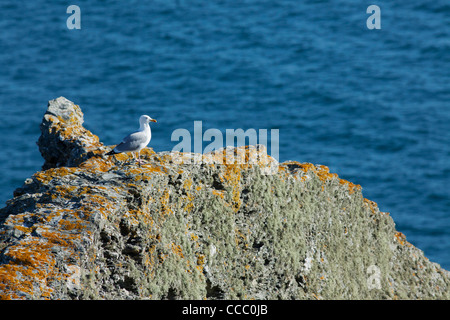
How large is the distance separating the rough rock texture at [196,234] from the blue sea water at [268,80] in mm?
20882

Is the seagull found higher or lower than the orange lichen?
higher

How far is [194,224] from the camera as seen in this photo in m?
7.98

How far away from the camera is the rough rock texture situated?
6754 millimetres

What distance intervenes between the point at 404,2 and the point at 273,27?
10.1 m

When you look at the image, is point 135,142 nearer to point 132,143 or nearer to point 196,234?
point 132,143

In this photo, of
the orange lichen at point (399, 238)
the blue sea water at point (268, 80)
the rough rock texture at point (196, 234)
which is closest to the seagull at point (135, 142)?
the rough rock texture at point (196, 234)

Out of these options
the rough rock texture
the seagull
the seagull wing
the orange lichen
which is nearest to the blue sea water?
the seagull

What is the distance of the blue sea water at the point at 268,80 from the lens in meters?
34.0

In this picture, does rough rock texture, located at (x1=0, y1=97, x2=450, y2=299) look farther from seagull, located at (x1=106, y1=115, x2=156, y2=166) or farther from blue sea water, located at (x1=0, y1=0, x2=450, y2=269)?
blue sea water, located at (x1=0, y1=0, x2=450, y2=269)

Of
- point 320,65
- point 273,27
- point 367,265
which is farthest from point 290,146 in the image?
point 367,265

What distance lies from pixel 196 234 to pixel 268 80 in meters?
33.9

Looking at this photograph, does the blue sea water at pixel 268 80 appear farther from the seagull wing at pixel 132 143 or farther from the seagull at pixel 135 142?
the seagull wing at pixel 132 143

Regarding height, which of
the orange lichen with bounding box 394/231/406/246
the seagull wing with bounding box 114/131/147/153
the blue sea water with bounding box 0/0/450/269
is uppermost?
the blue sea water with bounding box 0/0/450/269

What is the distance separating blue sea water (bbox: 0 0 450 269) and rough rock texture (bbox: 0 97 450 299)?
20.9 metres
